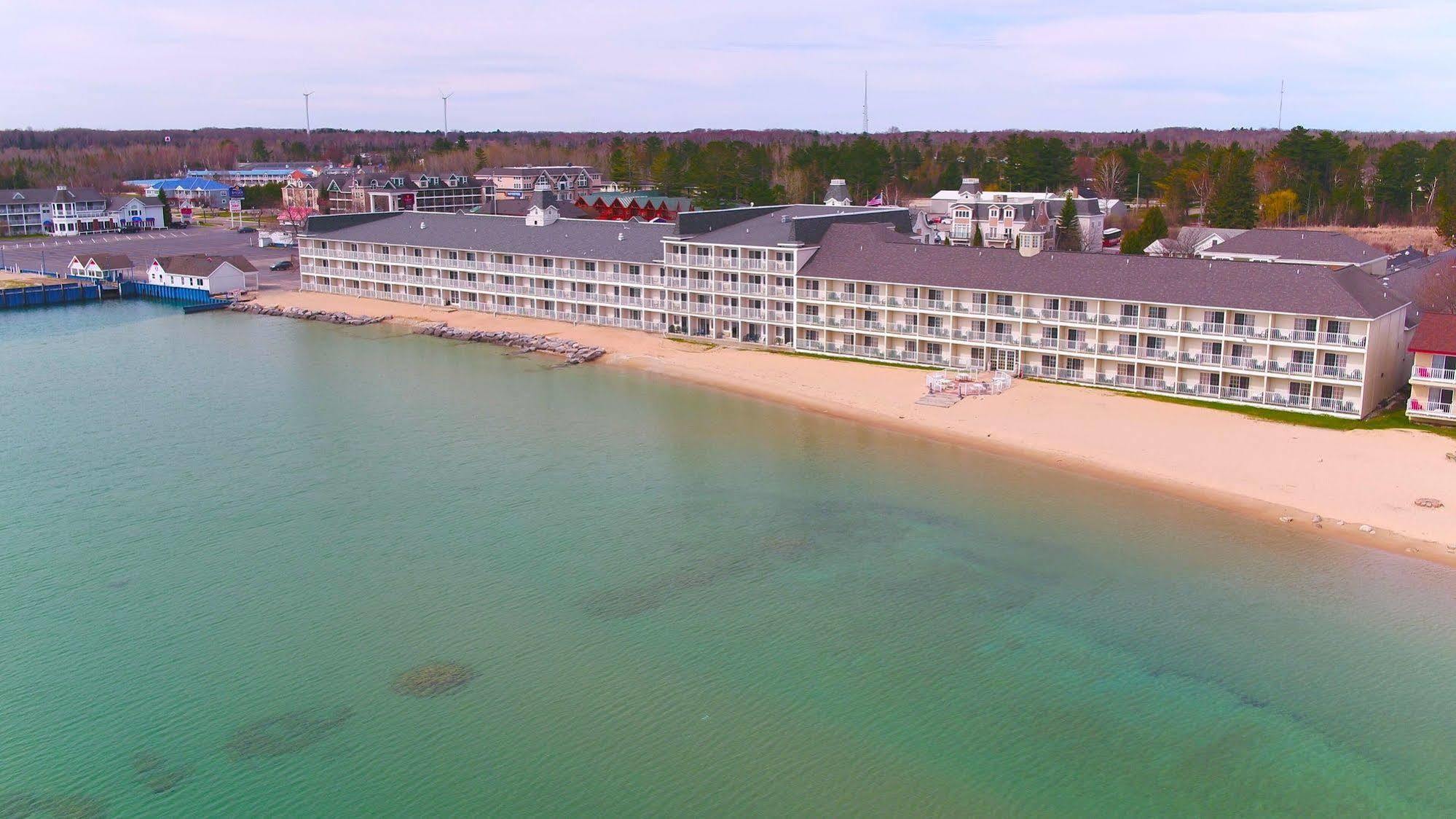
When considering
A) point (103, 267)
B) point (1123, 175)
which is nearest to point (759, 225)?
point (103, 267)

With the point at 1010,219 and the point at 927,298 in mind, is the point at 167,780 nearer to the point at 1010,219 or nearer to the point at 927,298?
the point at 927,298

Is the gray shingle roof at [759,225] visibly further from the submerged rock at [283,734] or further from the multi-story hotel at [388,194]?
the multi-story hotel at [388,194]

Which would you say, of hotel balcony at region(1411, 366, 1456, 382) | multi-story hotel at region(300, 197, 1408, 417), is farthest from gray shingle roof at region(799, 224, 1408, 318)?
hotel balcony at region(1411, 366, 1456, 382)

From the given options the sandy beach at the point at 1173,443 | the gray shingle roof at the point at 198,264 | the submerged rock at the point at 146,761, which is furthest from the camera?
the gray shingle roof at the point at 198,264

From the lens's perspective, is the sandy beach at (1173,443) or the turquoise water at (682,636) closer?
the turquoise water at (682,636)

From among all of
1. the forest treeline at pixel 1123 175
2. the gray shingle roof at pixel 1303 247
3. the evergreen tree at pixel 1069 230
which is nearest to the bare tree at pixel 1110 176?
the forest treeline at pixel 1123 175

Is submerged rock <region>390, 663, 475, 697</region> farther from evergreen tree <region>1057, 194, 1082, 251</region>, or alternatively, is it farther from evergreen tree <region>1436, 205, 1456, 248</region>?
Answer: evergreen tree <region>1436, 205, 1456, 248</region>
